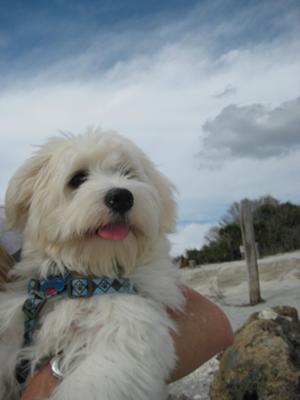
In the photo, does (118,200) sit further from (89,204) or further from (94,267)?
(94,267)

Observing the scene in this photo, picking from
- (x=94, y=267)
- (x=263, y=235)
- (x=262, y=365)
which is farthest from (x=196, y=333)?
(x=263, y=235)

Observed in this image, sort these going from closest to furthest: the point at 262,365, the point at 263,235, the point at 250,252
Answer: the point at 262,365 → the point at 250,252 → the point at 263,235

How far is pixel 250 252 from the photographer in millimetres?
13992

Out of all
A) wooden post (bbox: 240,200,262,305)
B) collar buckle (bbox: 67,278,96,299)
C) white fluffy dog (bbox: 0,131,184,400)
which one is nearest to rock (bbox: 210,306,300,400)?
white fluffy dog (bbox: 0,131,184,400)

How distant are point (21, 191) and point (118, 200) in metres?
0.61

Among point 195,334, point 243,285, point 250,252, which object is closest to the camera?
point 195,334

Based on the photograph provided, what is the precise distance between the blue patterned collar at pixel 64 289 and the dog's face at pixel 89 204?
8 cm

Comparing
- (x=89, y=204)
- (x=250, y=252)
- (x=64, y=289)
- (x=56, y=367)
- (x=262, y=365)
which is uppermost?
(x=250, y=252)

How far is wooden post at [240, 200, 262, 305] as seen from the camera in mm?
13555

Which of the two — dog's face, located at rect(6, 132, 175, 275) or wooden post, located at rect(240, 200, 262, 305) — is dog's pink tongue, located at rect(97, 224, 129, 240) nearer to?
dog's face, located at rect(6, 132, 175, 275)

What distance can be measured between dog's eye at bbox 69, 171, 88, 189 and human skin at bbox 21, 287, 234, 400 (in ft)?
2.63

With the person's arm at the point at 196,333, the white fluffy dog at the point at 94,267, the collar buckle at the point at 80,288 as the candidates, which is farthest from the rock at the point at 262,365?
the collar buckle at the point at 80,288

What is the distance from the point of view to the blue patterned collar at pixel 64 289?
238 cm

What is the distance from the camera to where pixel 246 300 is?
1457 cm
